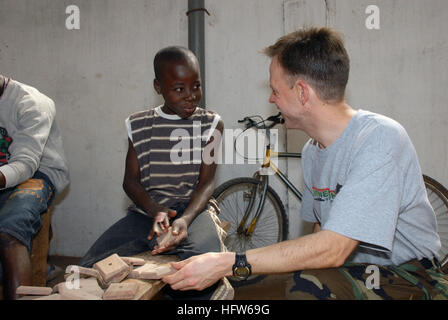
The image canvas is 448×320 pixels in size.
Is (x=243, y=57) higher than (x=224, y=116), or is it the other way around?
(x=243, y=57)

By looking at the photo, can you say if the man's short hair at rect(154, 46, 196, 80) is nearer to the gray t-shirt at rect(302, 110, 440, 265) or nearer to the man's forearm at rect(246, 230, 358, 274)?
the gray t-shirt at rect(302, 110, 440, 265)

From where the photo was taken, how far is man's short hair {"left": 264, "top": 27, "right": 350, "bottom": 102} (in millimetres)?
1578

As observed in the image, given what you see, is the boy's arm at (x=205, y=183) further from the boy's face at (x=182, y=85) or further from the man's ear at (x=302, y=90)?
the man's ear at (x=302, y=90)

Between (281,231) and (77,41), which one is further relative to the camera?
(77,41)

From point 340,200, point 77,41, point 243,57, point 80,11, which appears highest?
point 80,11

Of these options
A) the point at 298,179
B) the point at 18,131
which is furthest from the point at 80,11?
the point at 298,179

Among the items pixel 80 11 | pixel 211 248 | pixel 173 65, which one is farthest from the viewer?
pixel 80 11

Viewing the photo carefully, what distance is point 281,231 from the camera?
3451mm

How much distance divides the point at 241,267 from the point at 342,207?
0.45 meters

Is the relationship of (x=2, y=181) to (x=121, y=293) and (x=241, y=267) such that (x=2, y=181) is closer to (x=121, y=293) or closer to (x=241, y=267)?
(x=121, y=293)

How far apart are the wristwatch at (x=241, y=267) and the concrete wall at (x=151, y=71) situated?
237cm

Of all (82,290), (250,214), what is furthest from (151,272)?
(250,214)

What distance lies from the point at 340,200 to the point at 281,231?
2200 mm
